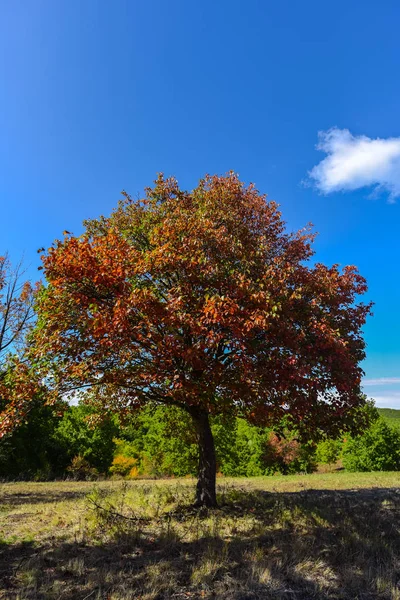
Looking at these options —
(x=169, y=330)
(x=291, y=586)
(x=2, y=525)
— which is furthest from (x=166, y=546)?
(x=2, y=525)

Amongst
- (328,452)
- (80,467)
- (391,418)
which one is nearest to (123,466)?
(80,467)

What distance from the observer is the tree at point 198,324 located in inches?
304

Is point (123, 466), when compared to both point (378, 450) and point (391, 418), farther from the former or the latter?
point (391, 418)

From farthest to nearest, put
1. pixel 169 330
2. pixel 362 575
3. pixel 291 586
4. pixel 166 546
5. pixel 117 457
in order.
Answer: pixel 117 457 → pixel 169 330 → pixel 166 546 → pixel 362 575 → pixel 291 586

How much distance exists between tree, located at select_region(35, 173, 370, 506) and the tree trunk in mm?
2117

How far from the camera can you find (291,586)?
5879mm

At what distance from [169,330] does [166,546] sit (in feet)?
14.5

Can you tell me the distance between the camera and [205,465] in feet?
36.5

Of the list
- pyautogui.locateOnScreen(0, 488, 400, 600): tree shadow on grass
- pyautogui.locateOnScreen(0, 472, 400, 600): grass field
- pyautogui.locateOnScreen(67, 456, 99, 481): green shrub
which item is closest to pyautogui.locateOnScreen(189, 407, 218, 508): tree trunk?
pyautogui.locateOnScreen(0, 472, 400, 600): grass field

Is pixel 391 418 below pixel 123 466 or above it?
above

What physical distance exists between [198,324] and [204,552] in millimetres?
4391

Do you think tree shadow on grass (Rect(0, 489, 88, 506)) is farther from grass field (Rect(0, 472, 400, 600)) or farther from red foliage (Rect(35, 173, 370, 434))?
red foliage (Rect(35, 173, 370, 434))

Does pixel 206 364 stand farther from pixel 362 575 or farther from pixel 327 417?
pixel 362 575

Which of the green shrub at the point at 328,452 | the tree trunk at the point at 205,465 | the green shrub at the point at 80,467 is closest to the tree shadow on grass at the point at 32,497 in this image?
the tree trunk at the point at 205,465
